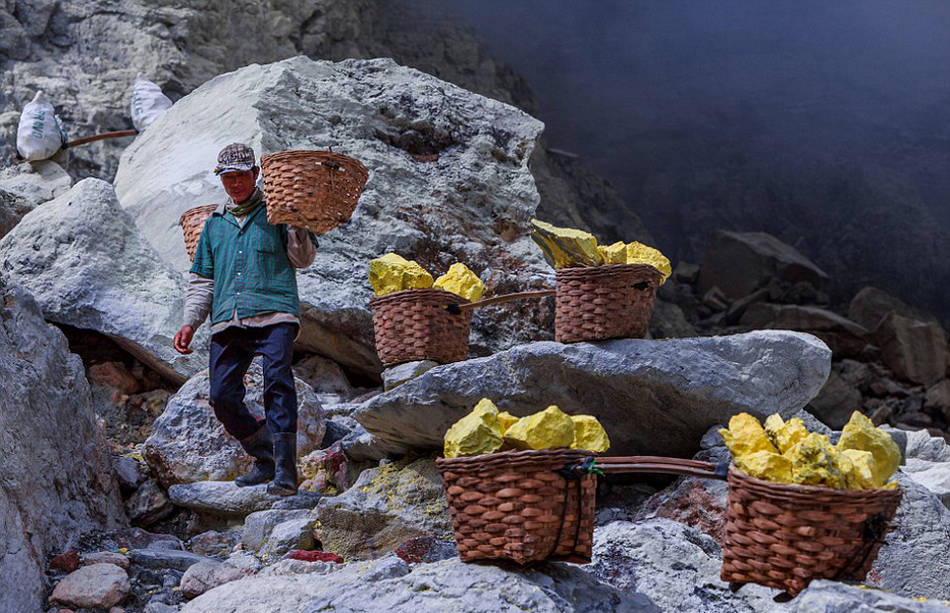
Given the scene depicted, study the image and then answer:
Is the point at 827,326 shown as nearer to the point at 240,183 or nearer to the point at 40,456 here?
the point at 240,183

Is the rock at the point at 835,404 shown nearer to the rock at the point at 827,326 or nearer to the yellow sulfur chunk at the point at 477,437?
the rock at the point at 827,326

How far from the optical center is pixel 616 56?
15.0 m

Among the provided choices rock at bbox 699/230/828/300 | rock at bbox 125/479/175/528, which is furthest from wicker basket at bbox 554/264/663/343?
rock at bbox 699/230/828/300

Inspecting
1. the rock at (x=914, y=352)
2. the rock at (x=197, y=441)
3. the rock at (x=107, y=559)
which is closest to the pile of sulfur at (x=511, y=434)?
the rock at (x=107, y=559)

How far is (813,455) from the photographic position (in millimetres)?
2203

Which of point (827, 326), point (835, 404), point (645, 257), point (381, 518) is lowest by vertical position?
point (835, 404)

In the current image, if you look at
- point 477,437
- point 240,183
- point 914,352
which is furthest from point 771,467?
point 914,352

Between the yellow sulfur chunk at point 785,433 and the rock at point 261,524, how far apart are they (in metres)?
1.84

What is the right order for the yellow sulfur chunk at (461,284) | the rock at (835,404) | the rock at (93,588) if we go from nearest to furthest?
the rock at (93,588)
the yellow sulfur chunk at (461,284)
the rock at (835,404)

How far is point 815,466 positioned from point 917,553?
3.56ft

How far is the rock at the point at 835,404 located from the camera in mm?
10430

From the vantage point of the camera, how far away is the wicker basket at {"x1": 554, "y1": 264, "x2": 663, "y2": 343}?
3457 millimetres

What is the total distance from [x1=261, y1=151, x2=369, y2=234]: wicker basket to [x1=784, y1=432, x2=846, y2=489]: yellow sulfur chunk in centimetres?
190

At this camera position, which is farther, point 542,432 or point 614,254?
point 614,254
